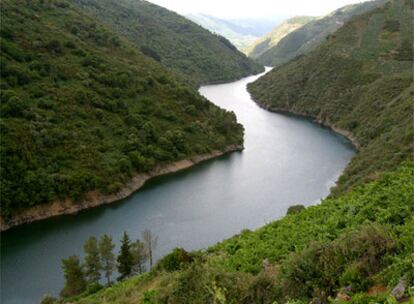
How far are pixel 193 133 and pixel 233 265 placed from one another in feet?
231

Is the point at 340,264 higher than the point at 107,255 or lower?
higher

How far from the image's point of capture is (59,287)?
4509cm

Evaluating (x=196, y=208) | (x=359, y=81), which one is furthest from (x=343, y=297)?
(x=359, y=81)

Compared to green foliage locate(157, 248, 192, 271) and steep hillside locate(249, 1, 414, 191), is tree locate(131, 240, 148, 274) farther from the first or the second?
steep hillside locate(249, 1, 414, 191)

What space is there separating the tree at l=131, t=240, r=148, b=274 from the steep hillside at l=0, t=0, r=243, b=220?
22.0 meters

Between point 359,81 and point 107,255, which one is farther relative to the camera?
point 359,81

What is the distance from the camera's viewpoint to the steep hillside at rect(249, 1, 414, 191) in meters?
97.3

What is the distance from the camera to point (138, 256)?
145 ft

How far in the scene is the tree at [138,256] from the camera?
4413cm

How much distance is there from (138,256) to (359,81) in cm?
9507

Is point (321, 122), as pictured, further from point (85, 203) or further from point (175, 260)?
point (175, 260)

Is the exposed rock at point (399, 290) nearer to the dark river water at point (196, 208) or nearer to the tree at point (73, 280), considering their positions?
the tree at point (73, 280)

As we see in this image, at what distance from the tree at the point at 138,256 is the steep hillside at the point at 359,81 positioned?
151ft

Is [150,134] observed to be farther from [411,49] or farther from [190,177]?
[411,49]
